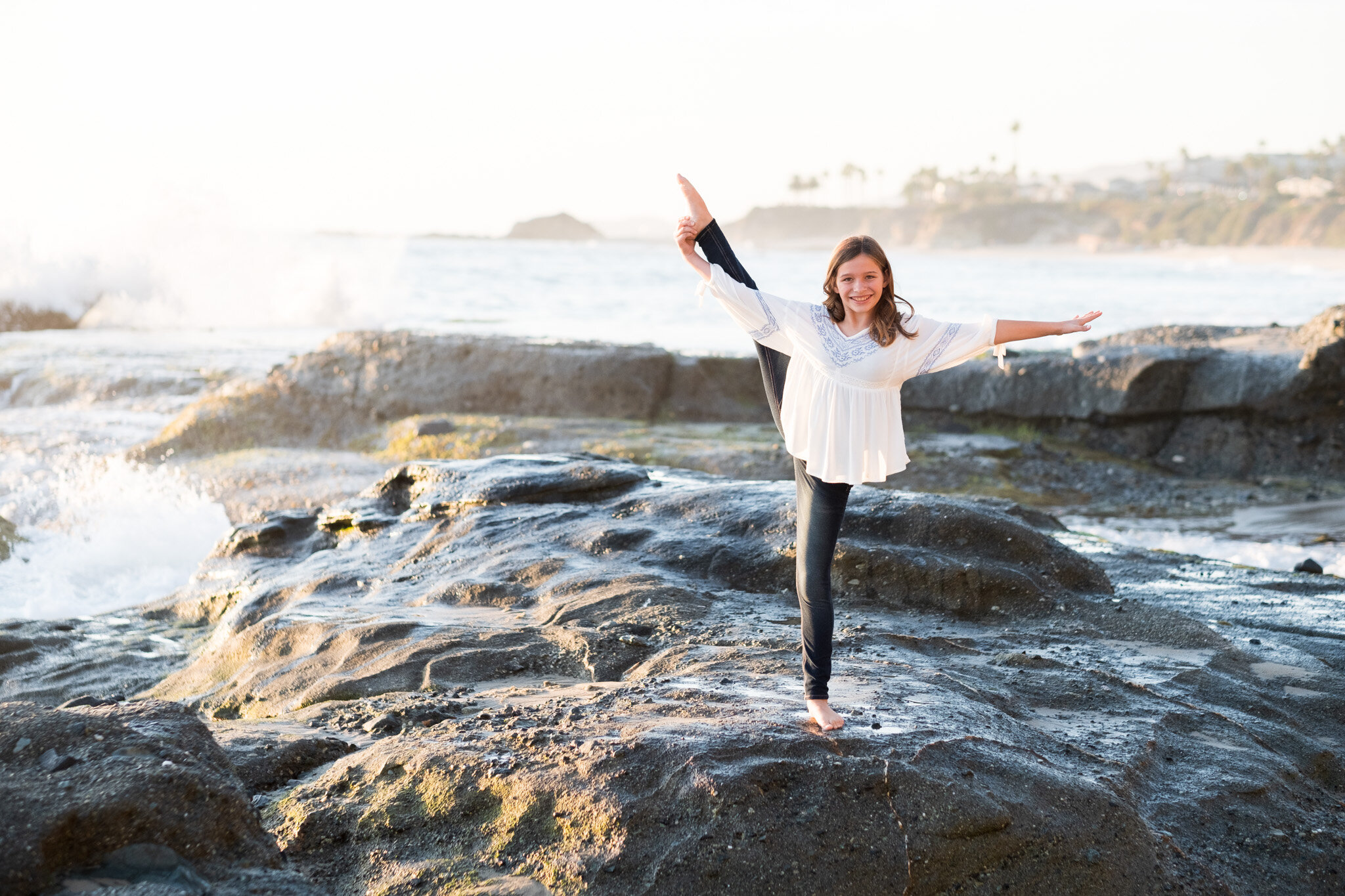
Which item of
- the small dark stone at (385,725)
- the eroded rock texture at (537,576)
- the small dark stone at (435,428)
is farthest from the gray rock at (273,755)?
the small dark stone at (435,428)

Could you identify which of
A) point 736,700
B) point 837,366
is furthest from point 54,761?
point 837,366

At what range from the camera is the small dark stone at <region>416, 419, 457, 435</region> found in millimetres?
11492

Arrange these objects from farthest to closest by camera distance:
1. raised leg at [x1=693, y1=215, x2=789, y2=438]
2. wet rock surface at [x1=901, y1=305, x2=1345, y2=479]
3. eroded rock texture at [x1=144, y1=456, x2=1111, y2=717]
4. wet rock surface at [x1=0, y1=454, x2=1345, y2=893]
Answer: wet rock surface at [x1=901, y1=305, x2=1345, y2=479] < eroded rock texture at [x1=144, y1=456, x2=1111, y2=717] < raised leg at [x1=693, y1=215, x2=789, y2=438] < wet rock surface at [x1=0, y1=454, x2=1345, y2=893]

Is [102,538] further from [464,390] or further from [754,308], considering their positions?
[754,308]

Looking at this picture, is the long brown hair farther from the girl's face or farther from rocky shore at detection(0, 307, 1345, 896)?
rocky shore at detection(0, 307, 1345, 896)

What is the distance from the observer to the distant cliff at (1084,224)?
7588cm

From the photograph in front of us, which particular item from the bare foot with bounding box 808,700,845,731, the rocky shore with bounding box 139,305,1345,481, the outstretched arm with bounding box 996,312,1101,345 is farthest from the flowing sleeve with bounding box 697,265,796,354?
the rocky shore with bounding box 139,305,1345,481

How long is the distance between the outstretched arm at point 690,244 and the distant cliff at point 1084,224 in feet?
274

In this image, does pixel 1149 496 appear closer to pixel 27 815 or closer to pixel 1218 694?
pixel 1218 694

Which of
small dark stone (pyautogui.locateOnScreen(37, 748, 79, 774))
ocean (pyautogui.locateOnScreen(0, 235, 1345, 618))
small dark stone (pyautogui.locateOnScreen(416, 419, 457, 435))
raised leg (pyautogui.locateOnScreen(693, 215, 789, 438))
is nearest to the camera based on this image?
small dark stone (pyautogui.locateOnScreen(37, 748, 79, 774))

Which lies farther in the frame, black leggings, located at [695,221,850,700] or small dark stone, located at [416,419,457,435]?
small dark stone, located at [416,419,457,435]

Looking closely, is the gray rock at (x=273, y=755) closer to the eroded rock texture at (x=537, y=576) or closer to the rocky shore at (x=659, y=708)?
the rocky shore at (x=659, y=708)

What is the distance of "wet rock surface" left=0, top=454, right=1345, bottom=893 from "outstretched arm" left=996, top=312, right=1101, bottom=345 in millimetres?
1286

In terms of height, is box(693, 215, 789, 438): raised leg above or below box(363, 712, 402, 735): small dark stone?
above
